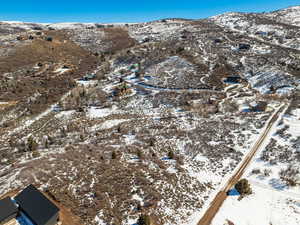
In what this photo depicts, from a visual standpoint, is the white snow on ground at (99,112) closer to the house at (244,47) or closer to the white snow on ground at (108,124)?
the white snow on ground at (108,124)

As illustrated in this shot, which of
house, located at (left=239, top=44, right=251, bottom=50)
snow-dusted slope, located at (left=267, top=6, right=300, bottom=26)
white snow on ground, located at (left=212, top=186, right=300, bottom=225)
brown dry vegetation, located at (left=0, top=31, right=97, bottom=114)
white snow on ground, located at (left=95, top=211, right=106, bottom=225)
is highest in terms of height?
snow-dusted slope, located at (left=267, top=6, right=300, bottom=26)

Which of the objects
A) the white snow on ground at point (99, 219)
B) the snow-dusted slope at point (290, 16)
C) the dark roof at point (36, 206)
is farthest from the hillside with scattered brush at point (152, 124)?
the snow-dusted slope at point (290, 16)

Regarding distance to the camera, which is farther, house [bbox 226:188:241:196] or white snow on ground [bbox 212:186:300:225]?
house [bbox 226:188:241:196]

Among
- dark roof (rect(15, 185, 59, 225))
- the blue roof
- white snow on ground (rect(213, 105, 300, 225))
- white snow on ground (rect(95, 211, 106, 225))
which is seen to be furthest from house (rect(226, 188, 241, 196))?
dark roof (rect(15, 185, 59, 225))

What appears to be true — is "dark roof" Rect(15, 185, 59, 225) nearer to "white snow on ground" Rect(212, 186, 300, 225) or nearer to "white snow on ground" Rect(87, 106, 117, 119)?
"white snow on ground" Rect(212, 186, 300, 225)

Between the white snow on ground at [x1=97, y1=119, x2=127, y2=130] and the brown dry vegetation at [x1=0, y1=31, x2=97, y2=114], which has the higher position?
the brown dry vegetation at [x1=0, y1=31, x2=97, y2=114]

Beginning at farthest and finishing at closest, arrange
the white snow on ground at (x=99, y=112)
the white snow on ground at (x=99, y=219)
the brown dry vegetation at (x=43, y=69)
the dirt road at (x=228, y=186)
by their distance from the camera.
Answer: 1. the brown dry vegetation at (x=43, y=69)
2. the white snow on ground at (x=99, y=112)
3. the dirt road at (x=228, y=186)
4. the white snow on ground at (x=99, y=219)
